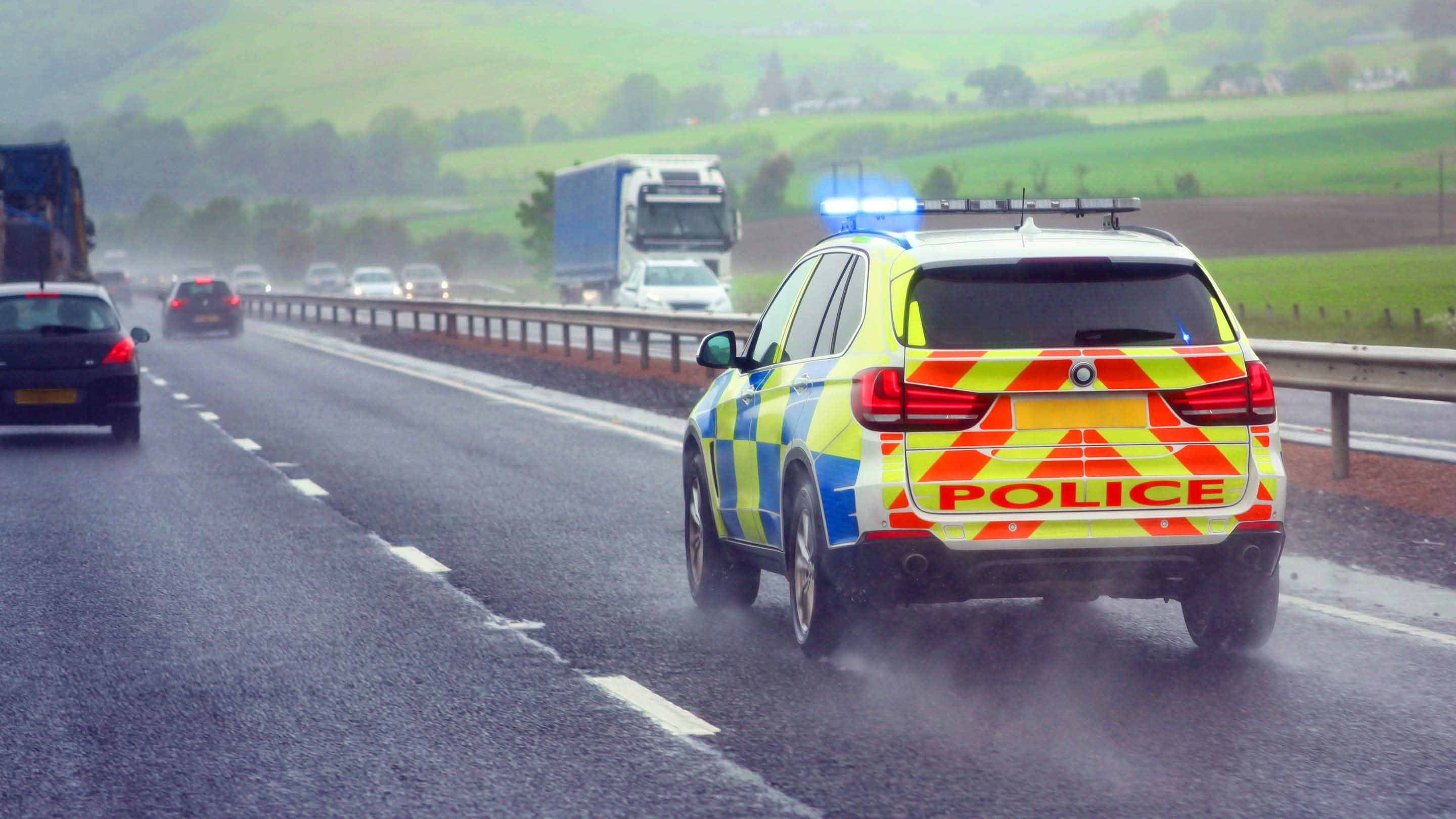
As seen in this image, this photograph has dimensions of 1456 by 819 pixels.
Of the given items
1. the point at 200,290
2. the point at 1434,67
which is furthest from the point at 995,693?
the point at 1434,67

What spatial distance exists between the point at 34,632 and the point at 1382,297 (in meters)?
41.1

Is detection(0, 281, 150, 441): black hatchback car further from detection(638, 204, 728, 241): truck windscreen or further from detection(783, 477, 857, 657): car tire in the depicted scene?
detection(638, 204, 728, 241): truck windscreen

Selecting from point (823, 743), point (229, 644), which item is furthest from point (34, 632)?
point (823, 743)

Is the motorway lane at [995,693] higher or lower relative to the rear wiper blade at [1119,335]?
lower

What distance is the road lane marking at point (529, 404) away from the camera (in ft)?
60.8

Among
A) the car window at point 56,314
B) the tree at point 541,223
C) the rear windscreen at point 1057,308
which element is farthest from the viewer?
the tree at point 541,223

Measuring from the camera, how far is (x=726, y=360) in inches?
342

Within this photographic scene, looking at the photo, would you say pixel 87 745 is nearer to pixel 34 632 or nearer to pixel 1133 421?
pixel 34 632

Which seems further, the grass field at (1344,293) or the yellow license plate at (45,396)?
the grass field at (1344,293)

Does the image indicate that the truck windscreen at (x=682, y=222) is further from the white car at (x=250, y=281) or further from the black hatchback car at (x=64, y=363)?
the white car at (x=250, y=281)

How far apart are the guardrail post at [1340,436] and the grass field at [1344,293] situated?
57.1 ft

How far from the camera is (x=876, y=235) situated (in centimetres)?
787

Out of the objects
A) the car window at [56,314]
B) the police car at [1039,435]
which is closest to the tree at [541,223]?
the car window at [56,314]

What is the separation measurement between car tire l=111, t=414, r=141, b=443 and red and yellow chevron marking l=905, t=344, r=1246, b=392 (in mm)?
13243
